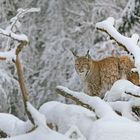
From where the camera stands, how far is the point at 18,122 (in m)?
2.16

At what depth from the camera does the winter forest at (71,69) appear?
186cm

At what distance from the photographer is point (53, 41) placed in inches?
537

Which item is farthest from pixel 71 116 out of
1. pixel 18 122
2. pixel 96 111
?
pixel 18 122

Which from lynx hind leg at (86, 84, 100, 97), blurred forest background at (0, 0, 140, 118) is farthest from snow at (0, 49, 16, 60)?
blurred forest background at (0, 0, 140, 118)

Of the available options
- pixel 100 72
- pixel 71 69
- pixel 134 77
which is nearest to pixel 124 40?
pixel 134 77

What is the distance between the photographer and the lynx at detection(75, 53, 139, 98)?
527 cm

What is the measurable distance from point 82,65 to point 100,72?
0.29m

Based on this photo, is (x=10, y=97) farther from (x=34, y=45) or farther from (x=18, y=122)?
(x=18, y=122)

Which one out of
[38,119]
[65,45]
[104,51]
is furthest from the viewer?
[65,45]

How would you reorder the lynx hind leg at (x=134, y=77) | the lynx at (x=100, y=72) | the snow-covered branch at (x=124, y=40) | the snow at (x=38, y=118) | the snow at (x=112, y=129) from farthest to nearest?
the lynx at (x=100, y=72) → the lynx hind leg at (x=134, y=77) → the snow-covered branch at (x=124, y=40) → the snow at (x=38, y=118) → the snow at (x=112, y=129)

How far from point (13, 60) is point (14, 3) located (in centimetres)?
1208

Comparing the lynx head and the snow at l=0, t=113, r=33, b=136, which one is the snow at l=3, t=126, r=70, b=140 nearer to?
the snow at l=0, t=113, r=33, b=136

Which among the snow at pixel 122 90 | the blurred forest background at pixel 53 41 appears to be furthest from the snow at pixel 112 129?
the blurred forest background at pixel 53 41

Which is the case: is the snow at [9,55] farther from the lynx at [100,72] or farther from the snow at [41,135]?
the lynx at [100,72]
